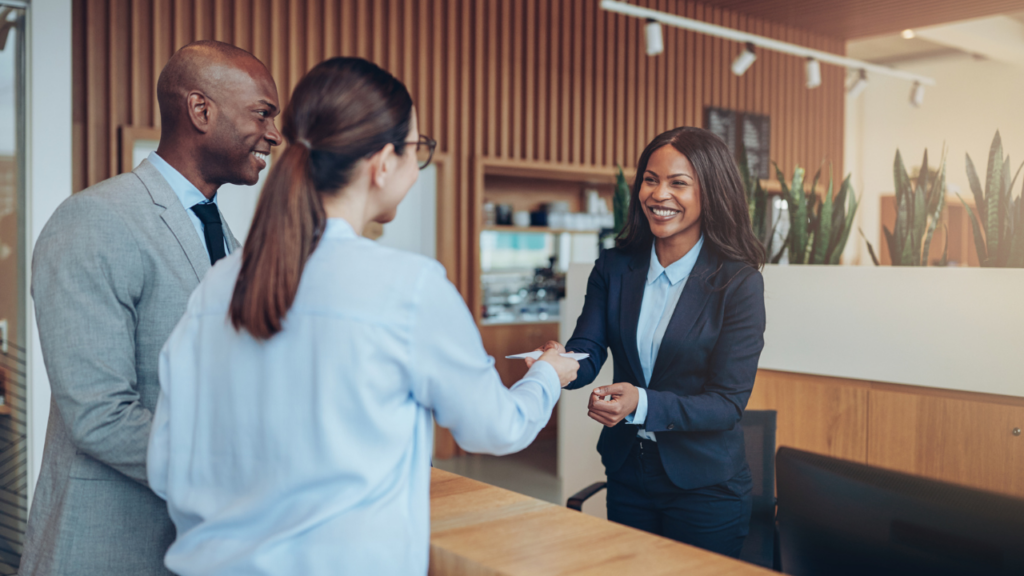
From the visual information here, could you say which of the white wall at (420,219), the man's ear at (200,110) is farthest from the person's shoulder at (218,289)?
the white wall at (420,219)

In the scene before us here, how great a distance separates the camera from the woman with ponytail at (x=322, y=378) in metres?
0.93

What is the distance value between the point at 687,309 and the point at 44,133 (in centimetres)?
327

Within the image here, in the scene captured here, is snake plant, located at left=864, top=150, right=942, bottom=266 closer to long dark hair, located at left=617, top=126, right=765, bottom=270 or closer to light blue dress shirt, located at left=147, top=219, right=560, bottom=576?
long dark hair, located at left=617, top=126, right=765, bottom=270

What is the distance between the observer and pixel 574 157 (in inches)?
236

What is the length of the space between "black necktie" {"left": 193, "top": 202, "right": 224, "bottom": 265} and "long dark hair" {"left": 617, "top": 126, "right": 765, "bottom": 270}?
3.35 ft

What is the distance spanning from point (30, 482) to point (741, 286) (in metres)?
3.52

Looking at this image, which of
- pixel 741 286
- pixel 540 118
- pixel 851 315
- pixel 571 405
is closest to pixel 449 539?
pixel 741 286

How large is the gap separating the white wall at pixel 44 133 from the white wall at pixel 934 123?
292 inches

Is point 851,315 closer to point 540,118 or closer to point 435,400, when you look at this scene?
point 435,400

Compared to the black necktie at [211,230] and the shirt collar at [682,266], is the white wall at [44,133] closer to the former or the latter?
the black necktie at [211,230]

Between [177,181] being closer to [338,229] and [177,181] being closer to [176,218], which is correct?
[176,218]

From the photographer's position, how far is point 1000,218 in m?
2.33

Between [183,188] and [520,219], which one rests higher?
[520,219]

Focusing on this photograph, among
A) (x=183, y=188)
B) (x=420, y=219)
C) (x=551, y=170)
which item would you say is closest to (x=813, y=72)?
(x=551, y=170)
